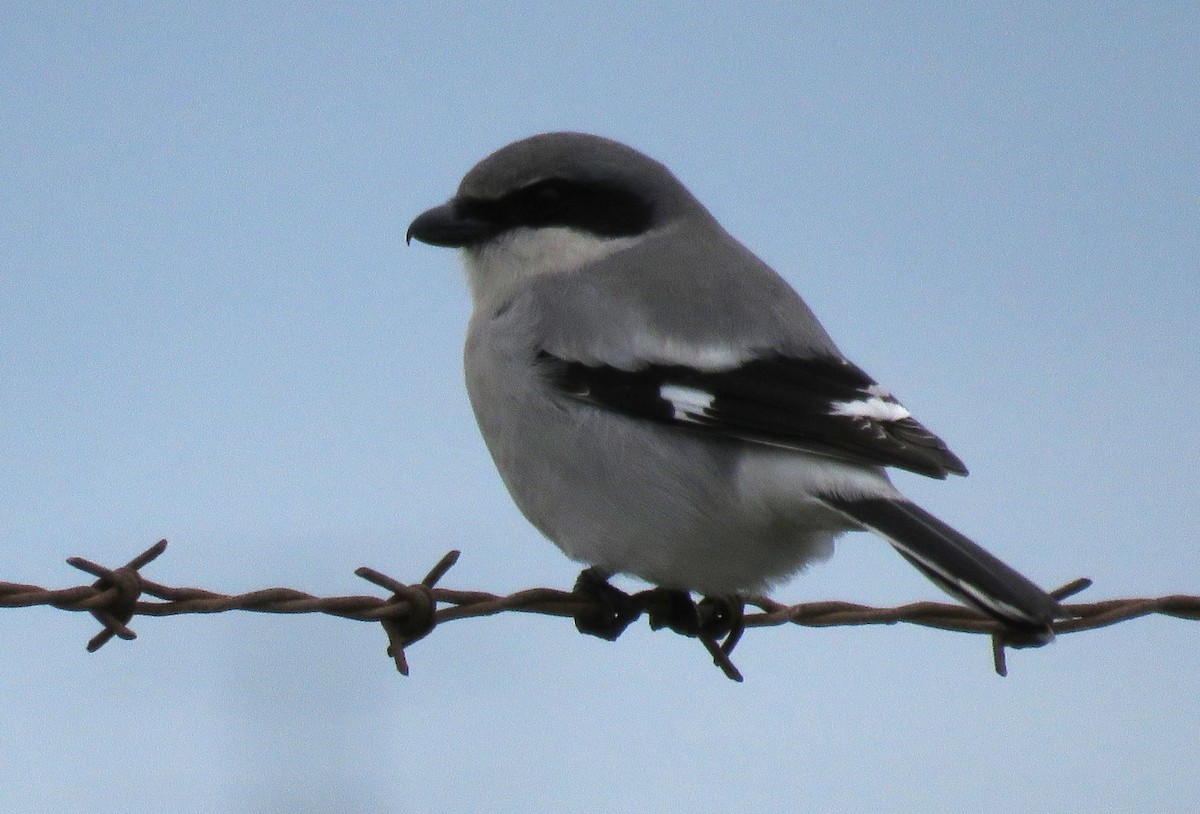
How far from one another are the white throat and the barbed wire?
100 cm

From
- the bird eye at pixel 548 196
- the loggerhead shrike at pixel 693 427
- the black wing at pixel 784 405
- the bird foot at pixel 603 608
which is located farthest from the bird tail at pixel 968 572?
the bird eye at pixel 548 196

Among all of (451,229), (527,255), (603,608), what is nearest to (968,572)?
(603,608)

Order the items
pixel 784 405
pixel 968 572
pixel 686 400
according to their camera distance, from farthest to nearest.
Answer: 1. pixel 686 400
2. pixel 784 405
3. pixel 968 572

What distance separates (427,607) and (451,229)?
1640 mm

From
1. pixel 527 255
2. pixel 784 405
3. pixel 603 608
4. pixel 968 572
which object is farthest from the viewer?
pixel 527 255

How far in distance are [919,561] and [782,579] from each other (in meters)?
0.77

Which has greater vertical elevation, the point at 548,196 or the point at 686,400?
the point at 548,196

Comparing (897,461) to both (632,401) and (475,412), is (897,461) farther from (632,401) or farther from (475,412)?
(475,412)

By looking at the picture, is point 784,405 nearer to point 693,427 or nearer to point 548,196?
point 693,427

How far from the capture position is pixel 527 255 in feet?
12.8

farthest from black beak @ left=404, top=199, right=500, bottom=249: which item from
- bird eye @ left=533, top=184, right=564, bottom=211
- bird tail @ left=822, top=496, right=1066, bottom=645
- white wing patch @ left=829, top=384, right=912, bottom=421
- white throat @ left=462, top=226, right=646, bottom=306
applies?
bird tail @ left=822, top=496, right=1066, bottom=645

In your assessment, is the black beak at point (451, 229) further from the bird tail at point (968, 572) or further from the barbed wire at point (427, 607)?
the bird tail at point (968, 572)

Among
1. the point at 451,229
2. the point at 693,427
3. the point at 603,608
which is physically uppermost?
the point at 451,229

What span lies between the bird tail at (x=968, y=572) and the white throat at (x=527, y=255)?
142 cm
